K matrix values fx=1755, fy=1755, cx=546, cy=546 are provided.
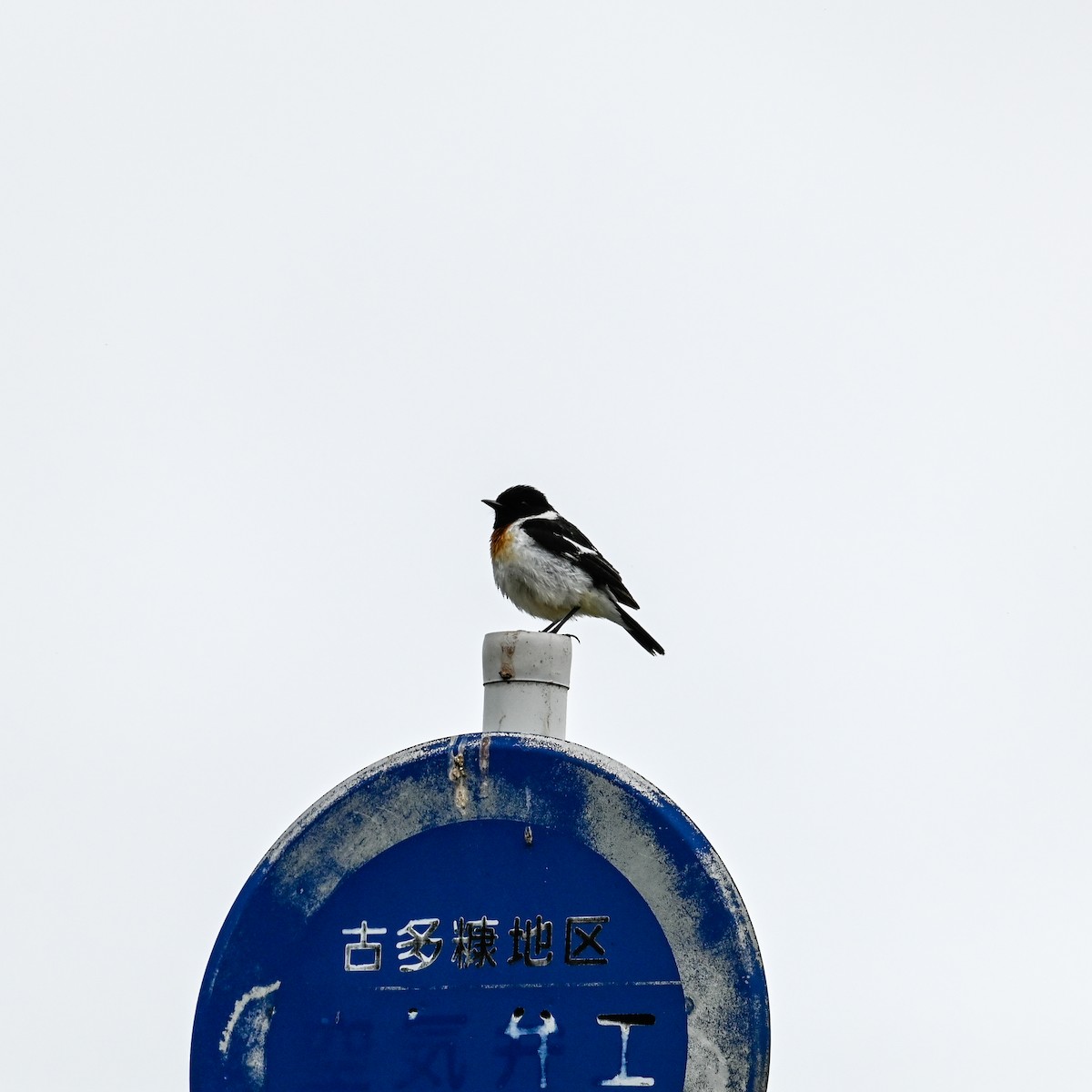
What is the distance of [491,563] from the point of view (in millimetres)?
8641

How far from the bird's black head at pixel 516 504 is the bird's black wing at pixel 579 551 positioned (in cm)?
21

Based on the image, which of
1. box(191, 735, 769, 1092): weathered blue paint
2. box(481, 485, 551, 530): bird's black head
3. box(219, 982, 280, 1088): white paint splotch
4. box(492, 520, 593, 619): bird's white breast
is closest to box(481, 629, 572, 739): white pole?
box(191, 735, 769, 1092): weathered blue paint

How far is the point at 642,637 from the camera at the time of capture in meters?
9.04

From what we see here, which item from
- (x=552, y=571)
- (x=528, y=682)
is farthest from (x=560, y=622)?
(x=528, y=682)

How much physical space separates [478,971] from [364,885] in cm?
22

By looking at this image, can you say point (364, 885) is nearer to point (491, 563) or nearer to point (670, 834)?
point (670, 834)

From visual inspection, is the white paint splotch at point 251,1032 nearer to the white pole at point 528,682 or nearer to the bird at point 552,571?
the white pole at point 528,682

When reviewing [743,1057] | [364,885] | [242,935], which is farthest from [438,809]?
[743,1057]

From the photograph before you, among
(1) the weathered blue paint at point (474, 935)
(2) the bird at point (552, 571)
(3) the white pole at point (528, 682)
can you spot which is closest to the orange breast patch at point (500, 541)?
Result: (2) the bird at point (552, 571)

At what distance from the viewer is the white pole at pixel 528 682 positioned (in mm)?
3041

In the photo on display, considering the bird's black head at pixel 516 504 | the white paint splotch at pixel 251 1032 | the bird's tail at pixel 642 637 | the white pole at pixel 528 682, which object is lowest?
the white paint splotch at pixel 251 1032

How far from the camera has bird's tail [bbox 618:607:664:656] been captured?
898 cm

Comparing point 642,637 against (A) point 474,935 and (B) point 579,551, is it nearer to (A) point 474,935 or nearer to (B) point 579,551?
(B) point 579,551

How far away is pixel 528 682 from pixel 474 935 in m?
0.54
